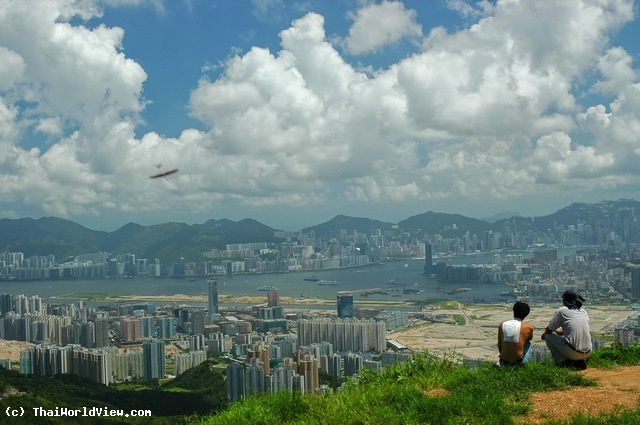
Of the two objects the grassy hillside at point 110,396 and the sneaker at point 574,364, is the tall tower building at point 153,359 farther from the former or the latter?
the sneaker at point 574,364

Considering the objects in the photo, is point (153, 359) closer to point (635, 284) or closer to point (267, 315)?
point (267, 315)

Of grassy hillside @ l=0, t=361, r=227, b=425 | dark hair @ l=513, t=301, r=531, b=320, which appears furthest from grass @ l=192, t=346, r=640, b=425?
grassy hillside @ l=0, t=361, r=227, b=425

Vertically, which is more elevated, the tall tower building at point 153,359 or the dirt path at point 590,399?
the dirt path at point 590,399

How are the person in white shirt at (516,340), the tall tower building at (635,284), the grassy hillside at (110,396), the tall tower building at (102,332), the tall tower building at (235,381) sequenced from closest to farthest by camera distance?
the person in white shirt at (516,340) < the grassy hillside at (110,396) < the tall tower building at (235,381) < the tall tower building at (102,332) < the tall tower building at (635,284)

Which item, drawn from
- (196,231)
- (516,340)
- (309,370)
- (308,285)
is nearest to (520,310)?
(516,340)

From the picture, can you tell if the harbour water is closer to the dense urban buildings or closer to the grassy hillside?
the dense urban buildings

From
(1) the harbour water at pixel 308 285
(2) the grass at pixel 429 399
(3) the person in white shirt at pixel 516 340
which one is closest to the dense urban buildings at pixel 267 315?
(2) the grass at pixel 429 399
